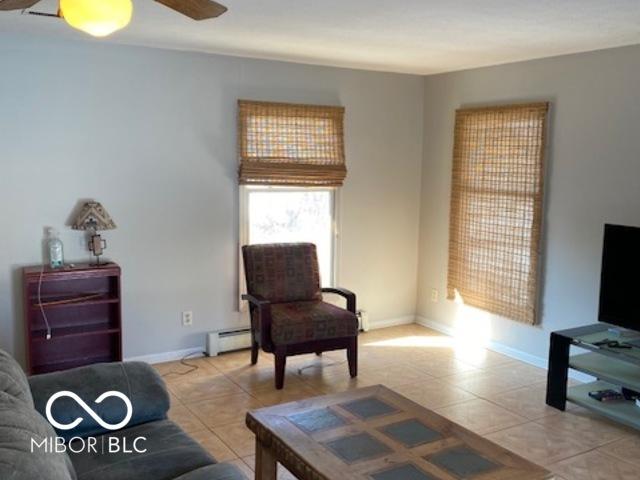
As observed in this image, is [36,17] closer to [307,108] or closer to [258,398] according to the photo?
[307,108]

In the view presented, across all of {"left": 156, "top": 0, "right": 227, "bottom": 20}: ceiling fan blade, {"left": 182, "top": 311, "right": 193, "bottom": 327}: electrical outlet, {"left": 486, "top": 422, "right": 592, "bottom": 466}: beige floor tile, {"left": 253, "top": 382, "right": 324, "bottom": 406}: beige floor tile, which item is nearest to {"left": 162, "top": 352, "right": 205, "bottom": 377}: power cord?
{"left": 182, "top": 311, "right": 193, "bottom": 327}: electrical outlet

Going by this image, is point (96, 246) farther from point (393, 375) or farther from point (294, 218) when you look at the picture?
point (393, 375)

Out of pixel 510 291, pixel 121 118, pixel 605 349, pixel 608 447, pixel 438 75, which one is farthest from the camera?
pixel 438 75

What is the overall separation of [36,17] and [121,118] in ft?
3.20

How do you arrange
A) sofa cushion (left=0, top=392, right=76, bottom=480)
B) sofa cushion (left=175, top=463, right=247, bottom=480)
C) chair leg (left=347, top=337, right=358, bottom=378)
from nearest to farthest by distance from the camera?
sofa cushion (left=0, top=392, right=76, bottom=480), sofa cushion (left=175, top=463, right=247, bottom=480), chair leg (left=347, top=337, right=358, bottom=378)

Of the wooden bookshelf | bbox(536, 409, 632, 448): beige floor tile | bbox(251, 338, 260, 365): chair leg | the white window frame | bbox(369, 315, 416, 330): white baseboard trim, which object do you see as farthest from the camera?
bbox(369, 315, 416, 330): white baseboard trim

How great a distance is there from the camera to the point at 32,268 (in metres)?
4.04

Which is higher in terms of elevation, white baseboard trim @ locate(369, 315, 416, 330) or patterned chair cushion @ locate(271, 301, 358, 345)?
patterned chair cushion @ locate(271, 301, 358, 345)

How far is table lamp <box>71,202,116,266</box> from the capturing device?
13.4 feet

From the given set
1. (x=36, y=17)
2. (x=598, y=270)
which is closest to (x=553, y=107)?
(x=598, y=270)

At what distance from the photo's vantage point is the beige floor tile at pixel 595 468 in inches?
120

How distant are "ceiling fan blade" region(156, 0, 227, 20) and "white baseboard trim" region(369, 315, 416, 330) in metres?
3.85

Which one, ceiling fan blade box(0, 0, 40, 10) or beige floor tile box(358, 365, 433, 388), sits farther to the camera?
beige floor tile box(358, 365, 433, 388)

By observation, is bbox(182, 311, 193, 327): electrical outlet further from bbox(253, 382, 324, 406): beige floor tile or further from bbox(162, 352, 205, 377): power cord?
bbox(253, 382, 324, 406): beige floor tile
